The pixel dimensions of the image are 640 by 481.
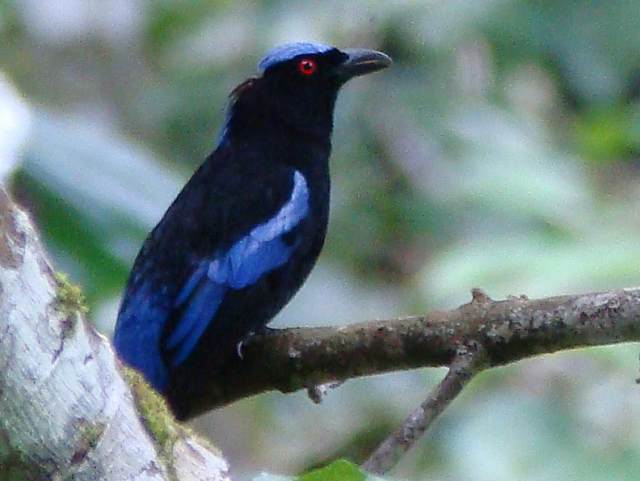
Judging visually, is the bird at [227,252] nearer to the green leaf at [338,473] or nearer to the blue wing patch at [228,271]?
the blue wing patch at [228,271]

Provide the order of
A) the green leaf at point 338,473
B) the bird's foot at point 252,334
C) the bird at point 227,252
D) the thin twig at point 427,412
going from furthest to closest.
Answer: the bird at point 227,252 → the bird's foot at point 252,334 → the thin twig at point 427,412 → the green leaf at point 338,473

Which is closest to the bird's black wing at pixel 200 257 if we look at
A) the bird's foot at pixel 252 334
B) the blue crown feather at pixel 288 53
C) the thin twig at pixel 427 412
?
the bird's foot at pixel 252 334

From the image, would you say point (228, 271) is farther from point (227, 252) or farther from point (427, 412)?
point (427, 412)

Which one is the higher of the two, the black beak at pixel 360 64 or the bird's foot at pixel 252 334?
the black beak at pixel 360 64

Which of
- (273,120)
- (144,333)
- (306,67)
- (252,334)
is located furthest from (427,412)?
(306,67)

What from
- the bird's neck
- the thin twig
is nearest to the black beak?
the bird's neck

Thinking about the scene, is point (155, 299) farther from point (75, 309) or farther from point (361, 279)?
point (361, 279)
